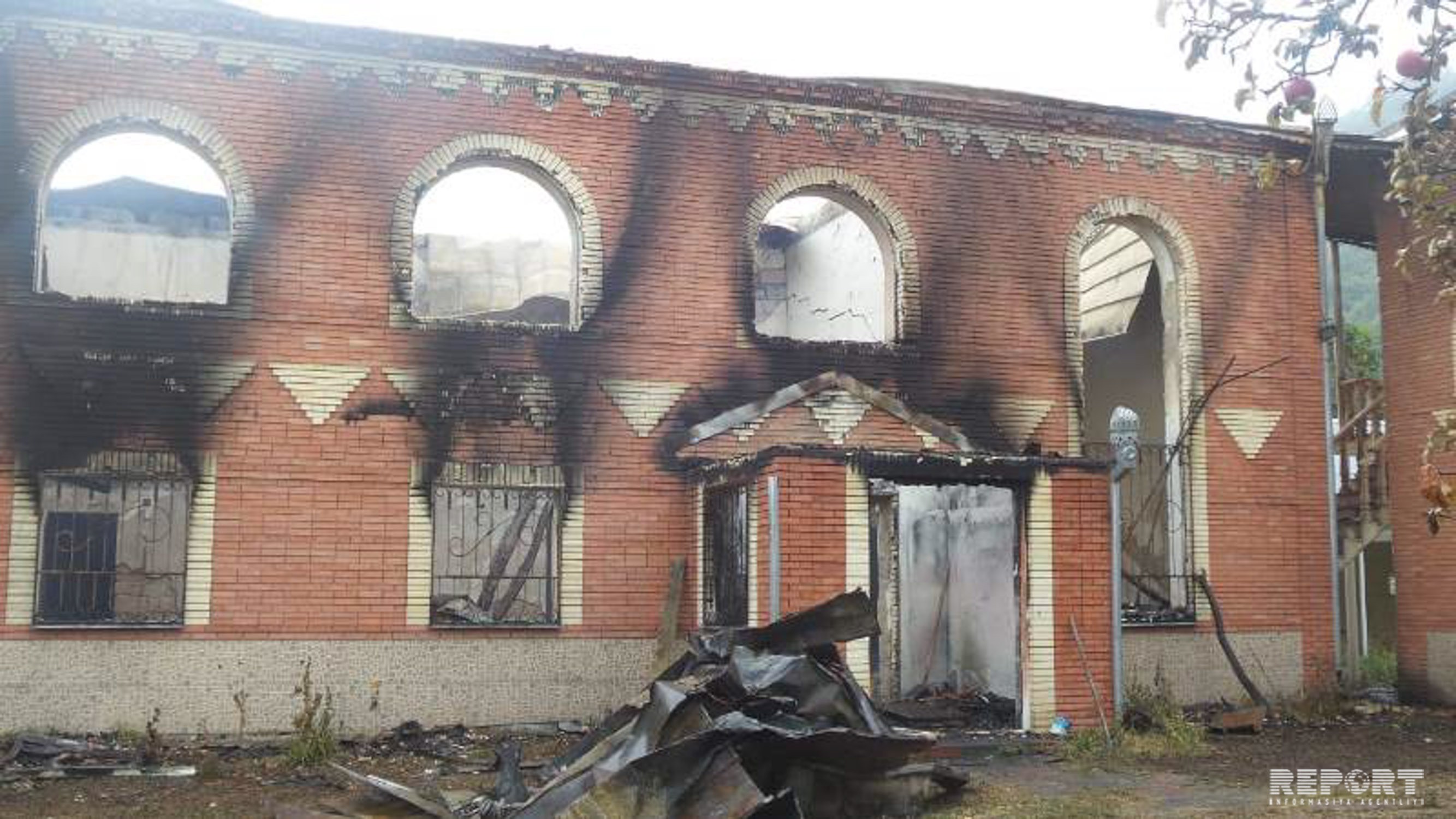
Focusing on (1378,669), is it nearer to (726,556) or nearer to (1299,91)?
(726,556)

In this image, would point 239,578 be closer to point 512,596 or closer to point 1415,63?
point 512,596

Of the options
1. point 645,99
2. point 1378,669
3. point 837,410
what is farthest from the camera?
point 1378,669

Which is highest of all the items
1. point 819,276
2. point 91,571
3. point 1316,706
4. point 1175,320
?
point 819,276

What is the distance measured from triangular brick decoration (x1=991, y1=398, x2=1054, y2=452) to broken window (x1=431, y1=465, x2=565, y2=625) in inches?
176

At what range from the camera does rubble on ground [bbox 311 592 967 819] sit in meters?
7.80

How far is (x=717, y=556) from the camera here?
12.5 m

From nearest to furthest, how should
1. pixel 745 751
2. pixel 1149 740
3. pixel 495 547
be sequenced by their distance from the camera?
pixel 745 751
pixel 1149 740
pixel 495 547

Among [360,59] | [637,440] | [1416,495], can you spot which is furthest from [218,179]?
[1416,495]

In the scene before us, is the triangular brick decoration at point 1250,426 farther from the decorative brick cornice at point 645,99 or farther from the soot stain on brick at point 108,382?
the soot stain on brick at point 108,382

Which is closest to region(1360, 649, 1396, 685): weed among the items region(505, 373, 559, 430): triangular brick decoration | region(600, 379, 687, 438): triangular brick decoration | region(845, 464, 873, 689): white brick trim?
region(845, 464, 873, 689): white brick trim

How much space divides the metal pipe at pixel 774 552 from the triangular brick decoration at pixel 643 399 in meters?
2.05

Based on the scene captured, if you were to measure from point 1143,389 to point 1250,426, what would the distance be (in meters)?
3.69

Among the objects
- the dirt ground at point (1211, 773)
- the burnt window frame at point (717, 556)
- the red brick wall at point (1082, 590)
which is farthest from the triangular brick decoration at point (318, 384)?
the red brick wall at point (1082, 590)

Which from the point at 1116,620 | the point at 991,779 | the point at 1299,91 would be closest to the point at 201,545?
the point at 991,779
